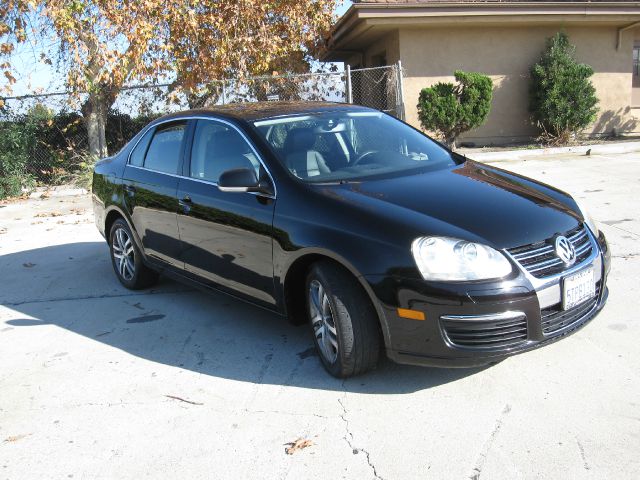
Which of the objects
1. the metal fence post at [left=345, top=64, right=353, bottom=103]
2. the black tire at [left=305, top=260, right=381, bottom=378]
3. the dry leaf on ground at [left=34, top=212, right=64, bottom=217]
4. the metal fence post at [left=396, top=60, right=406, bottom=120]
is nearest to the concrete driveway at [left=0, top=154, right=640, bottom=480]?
the black tire at [left=305, top=260, right=381, bottom=378]

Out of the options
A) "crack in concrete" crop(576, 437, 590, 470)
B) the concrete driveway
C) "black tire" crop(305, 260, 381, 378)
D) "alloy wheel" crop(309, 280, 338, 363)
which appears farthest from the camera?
"alloy wheel" crop(309, 280, 338, 363)

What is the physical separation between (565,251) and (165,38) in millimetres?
11344

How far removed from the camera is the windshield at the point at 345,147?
424 cm

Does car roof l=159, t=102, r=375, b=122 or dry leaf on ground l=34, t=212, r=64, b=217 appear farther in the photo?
dry leaf on ground l=34, t=212, r=64, b=217

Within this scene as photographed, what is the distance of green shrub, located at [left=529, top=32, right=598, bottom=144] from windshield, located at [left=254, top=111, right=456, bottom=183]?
34.9ft

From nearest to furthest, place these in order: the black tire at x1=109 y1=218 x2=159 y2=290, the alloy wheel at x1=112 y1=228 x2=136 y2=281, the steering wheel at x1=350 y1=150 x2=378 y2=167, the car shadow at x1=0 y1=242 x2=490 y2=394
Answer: the car shadow at x1=0 y1=242 x2=490 y2=394 < the steering wheel at x1=350 y1=150 x2=378 y2=167 < the black tire at x1=109 y1=218 x2=159 y2=290 < the alloy wheel at x1=112 y1=228 x2=136 y2=281

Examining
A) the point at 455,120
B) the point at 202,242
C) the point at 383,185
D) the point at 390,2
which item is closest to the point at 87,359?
the point at 202,242

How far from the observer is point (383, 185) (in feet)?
13.0

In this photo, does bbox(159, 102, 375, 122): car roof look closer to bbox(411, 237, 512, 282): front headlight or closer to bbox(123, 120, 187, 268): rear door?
bbox(123, 120, 187, 268): rear door

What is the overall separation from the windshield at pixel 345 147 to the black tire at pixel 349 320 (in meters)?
0.73

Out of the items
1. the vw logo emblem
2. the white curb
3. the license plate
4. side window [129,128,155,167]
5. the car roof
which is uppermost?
the car roof

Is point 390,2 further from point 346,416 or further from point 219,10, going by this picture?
point 346,416

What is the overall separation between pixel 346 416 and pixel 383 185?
55.7 inches

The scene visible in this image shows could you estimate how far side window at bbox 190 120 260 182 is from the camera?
4.41m
